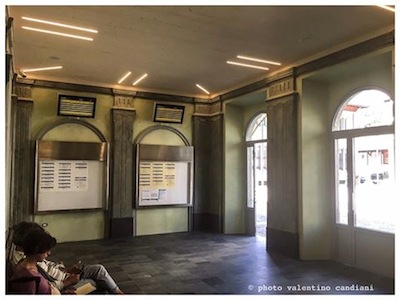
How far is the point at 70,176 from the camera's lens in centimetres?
645

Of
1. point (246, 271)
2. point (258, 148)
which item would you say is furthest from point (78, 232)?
point (258, 148)

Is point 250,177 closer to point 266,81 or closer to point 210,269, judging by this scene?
point 266,81

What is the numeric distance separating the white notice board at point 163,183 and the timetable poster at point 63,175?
3.76 ft

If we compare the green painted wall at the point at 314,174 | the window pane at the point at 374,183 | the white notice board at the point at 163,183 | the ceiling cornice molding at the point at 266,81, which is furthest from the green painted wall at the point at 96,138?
the window pane at the point at 374,183

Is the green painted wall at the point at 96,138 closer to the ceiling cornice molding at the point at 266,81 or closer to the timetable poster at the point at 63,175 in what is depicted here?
the ceiling cornice molding at the point at 266,81

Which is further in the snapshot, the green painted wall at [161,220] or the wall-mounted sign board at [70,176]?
the green painted wall at [161,220]

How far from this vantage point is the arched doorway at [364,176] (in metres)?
4.61

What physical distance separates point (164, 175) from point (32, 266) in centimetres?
482

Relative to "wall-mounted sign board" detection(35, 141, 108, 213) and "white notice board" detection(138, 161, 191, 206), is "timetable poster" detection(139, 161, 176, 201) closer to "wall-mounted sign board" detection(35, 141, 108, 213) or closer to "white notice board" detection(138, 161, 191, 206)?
"white notice board" detection(138, 161, 191, 206)

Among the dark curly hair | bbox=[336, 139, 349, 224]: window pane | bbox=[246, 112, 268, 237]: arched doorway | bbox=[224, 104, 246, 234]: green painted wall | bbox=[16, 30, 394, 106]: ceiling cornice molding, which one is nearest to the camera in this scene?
the dark curly hair

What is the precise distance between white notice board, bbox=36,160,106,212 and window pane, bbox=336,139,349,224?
4.42 m

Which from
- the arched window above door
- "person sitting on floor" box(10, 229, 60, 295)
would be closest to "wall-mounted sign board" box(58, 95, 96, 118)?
the arched window above door

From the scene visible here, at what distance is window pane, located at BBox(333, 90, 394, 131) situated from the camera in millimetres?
4656

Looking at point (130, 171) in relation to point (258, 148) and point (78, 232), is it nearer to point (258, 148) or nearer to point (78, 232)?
point (78, 232)
